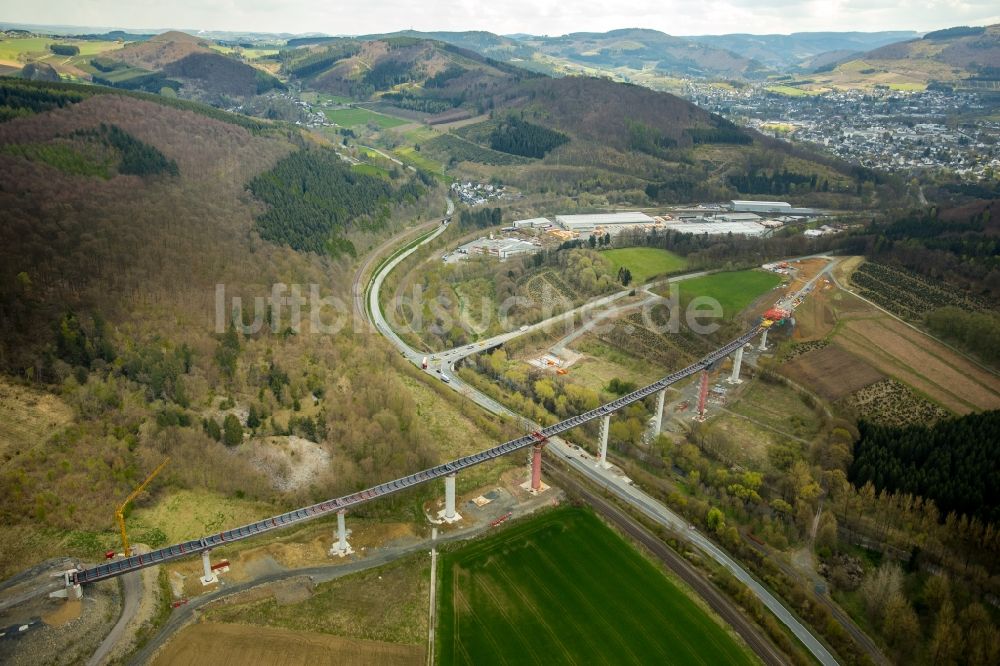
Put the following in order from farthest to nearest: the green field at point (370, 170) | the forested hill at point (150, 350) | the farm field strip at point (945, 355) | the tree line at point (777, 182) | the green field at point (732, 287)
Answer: the tree line at point (777, 182)
the green field at point (370, 170)
the green field at point (732, 287)
the farm field strip at point (945, 355)
the forested hill at point (150, 350)

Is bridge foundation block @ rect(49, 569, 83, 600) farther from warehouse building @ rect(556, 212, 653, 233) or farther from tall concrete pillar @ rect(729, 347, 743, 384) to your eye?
warehouse building @ rect(556, 212, 653, 233)

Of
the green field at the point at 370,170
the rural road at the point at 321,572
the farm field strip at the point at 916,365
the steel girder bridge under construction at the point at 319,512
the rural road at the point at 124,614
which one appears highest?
the green field at the point at 370,170

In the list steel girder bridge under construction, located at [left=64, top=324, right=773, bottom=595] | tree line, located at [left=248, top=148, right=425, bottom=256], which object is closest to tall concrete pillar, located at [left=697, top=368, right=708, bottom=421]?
steel girder bridge under construction, located at [left=64, top=324, right=773, bottom=595]

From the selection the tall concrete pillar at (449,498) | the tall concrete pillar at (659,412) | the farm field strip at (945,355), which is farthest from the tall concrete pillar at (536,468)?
the farm field strip at (945,355)

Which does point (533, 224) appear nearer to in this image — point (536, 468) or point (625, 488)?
point (625, 488)

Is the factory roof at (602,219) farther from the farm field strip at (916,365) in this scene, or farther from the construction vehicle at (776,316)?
the farm field strip at (916,365)

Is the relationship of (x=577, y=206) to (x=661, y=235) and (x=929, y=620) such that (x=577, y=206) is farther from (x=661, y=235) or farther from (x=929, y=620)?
Result: (x=929, y=620)

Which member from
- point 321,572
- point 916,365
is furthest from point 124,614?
point 916,365
